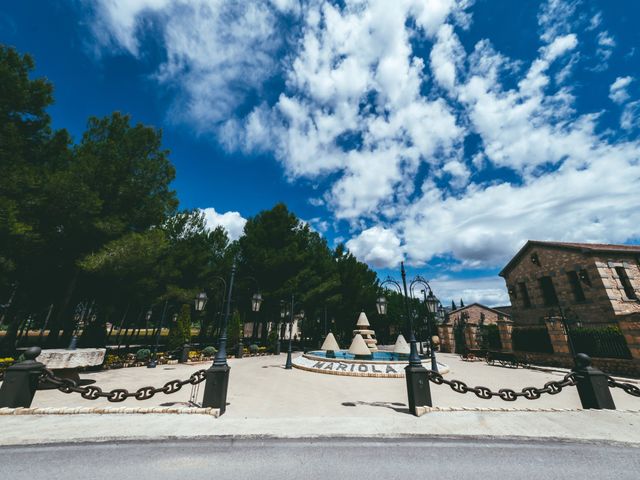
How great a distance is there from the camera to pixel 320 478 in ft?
10.5

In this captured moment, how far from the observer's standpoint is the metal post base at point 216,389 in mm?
5730

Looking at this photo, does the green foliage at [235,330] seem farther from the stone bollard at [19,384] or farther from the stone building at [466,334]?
the stone building at [466,334]

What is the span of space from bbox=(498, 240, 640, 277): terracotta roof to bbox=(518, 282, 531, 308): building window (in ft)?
5.98

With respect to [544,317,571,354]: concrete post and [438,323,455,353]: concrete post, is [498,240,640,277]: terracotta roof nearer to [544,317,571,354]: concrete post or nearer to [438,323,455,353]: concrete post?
[544,317,571,354]: concrete post

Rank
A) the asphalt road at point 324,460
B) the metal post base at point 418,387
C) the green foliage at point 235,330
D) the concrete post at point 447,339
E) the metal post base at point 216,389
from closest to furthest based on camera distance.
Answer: the asphalt road at point 324,460
the metal post base at point 216,389
the metal post base at point 418,387
the green foliage at point 235,330
the concrete post at point 447,339

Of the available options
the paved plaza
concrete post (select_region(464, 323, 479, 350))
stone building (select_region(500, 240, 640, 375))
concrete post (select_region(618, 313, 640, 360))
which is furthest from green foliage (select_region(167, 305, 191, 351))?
concrete post (select_region(618, 313, 640, 360))

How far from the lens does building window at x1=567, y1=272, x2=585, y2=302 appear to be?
16.8 meters

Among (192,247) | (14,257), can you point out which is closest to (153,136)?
(14,257)

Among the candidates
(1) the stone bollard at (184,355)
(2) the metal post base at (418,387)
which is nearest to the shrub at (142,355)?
(1) the stone bollard at (184,355)

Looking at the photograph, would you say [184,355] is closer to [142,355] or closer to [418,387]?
[142,355]

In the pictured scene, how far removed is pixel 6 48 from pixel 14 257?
999cm

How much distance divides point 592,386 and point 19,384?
39.8 feet

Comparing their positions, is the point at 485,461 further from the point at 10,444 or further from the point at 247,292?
the point at 247,292

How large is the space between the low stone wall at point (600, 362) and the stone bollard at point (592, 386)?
9.74 metres
